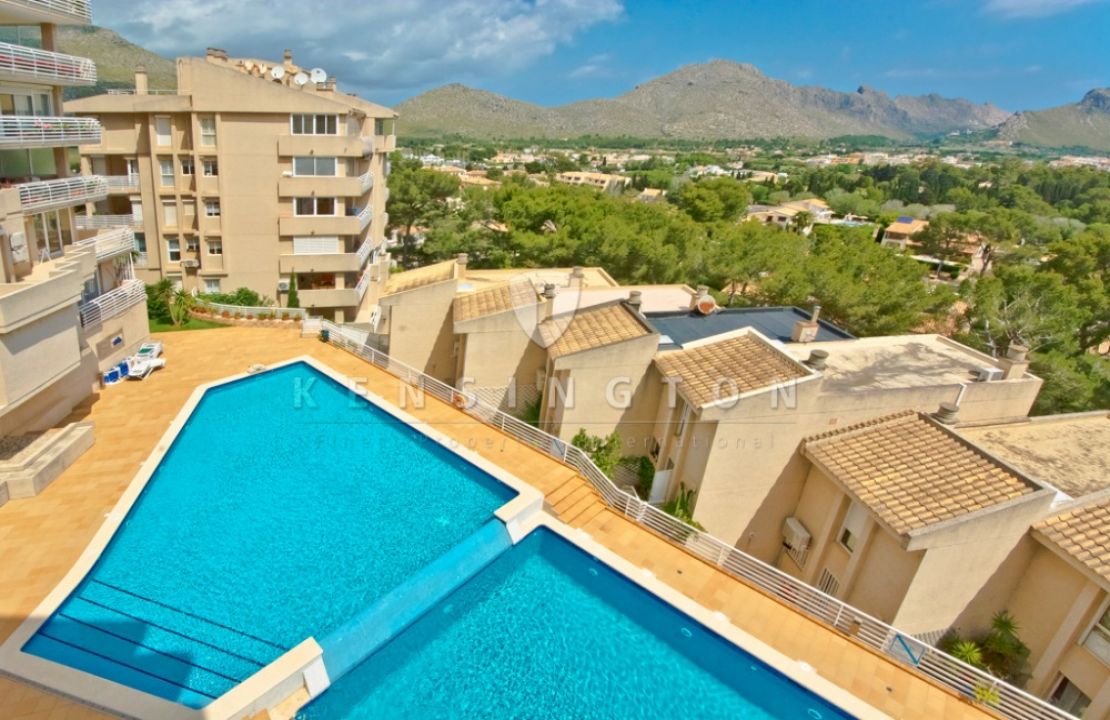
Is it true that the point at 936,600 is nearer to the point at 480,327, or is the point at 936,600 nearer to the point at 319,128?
the point at 480,327

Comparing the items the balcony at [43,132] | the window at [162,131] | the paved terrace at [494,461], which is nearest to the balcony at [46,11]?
the balcony at [43,132]

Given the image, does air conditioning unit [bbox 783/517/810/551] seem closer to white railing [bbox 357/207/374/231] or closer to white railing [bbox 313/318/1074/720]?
white railing [bbox 313/318/1074/720]

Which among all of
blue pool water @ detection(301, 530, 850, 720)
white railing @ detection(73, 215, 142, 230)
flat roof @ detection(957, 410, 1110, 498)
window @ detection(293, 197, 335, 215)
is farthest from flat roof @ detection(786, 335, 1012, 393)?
white railing @ detection(73, 215, 142, 230)

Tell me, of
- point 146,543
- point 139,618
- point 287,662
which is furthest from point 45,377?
point 287,662

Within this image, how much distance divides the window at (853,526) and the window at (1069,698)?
16.1 ft

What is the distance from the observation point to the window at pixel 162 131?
33.7m

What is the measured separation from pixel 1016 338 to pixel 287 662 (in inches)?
1426

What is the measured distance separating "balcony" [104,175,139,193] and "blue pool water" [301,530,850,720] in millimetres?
34344

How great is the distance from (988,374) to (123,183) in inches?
1689

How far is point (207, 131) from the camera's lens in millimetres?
33625

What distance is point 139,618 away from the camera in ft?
39.2

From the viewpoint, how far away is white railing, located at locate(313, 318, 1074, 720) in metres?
11.6

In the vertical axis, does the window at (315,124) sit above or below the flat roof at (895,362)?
above

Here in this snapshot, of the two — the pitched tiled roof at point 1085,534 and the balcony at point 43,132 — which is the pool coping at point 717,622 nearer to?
the pitched tiled roof at point 1085,534
